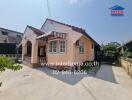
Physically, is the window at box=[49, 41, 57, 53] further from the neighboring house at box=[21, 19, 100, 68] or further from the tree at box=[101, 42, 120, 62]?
the tree at box=[101, 42, 120, 62]

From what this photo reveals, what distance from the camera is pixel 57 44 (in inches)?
671

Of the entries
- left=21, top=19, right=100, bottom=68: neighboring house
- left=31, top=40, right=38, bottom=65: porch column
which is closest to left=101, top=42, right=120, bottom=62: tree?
left=21, top=19, right=100, bottom=68: neighboring house

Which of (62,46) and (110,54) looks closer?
(62,46)

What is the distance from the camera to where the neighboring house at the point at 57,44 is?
15.7m

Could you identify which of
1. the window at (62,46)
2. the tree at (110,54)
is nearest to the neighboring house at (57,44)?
the window at (62,46)

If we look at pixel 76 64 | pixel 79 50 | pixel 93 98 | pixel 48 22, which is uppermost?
pixel 48 22

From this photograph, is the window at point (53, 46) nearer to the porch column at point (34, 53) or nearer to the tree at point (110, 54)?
the porch column at point (34, 53)

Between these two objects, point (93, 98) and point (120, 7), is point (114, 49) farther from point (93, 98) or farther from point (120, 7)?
point (93, 98)

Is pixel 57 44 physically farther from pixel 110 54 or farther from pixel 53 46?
pixel 110 54

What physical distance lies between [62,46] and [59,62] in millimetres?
1706

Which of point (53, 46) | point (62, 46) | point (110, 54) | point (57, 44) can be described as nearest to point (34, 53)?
point (53, 46)

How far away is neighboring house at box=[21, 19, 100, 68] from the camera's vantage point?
1568cm

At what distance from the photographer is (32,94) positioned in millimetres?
8305

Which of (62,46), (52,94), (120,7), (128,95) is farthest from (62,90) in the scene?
(120,7)
